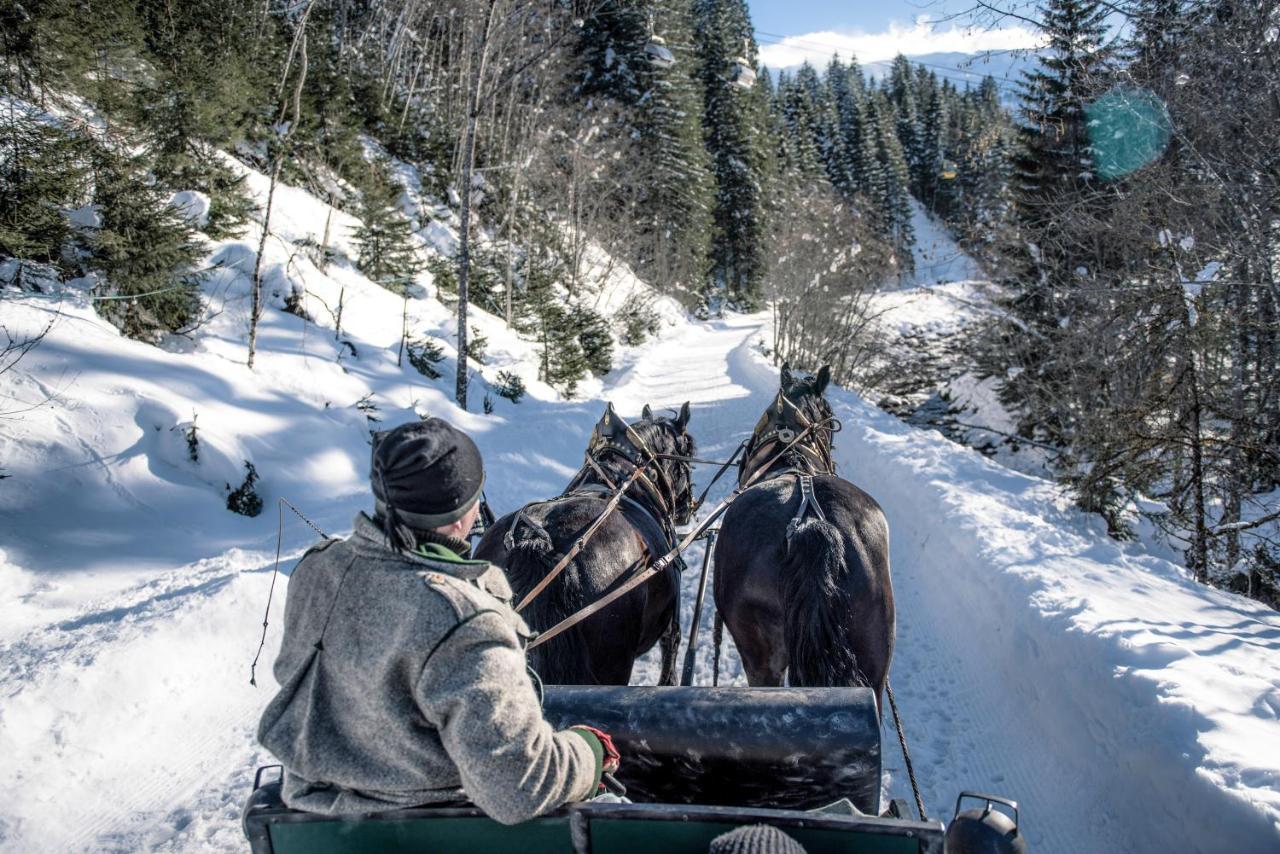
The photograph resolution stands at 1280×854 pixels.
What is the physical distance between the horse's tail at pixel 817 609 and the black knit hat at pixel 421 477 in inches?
81.3

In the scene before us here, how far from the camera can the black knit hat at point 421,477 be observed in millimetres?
1574

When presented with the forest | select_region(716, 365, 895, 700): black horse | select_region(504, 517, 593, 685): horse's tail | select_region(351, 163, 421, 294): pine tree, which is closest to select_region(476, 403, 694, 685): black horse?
select_region(504, 517, 593, 685): horse's tail

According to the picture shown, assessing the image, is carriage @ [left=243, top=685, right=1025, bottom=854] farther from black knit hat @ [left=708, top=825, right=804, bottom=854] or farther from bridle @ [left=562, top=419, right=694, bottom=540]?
bridle @ [left=562, top=419, right=694, bottom=540]

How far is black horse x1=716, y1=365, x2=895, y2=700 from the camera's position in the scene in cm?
317

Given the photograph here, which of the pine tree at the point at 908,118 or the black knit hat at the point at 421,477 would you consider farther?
the pine tree at the point at 908,118

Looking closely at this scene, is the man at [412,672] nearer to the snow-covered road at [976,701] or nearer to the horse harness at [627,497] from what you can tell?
the horse harness at [627,497]

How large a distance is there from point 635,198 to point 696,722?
3304 centimetres

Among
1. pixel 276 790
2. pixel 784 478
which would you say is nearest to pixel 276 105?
pixel 784 478

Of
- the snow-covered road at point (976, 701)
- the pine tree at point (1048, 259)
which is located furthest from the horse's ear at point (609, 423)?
the pine tree at point (1048, 259)

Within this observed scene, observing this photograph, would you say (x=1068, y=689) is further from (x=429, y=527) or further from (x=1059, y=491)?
(x=1059, y=491)

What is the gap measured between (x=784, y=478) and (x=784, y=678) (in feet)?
3.73

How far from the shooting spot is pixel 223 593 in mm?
4492

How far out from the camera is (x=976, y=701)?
4.33 metres

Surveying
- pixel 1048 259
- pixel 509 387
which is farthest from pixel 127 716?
pixel 1048 259
